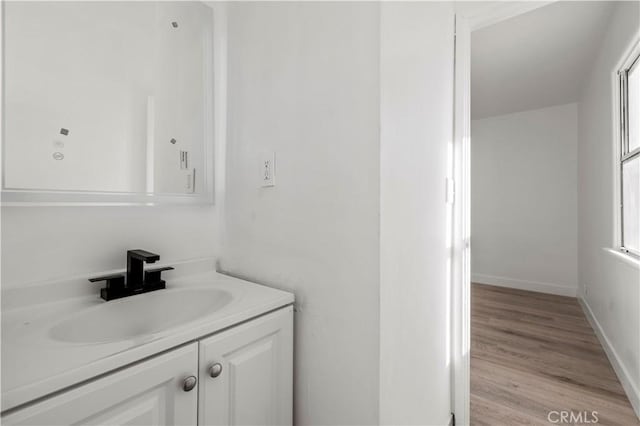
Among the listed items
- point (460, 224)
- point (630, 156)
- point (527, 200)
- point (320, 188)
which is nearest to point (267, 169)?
point (320, 188)

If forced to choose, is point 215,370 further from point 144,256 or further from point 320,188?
point 320,188

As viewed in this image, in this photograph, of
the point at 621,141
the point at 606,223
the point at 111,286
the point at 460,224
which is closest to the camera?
the point at 111,286

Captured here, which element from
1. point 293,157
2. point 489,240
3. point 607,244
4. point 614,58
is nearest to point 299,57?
point 293,157

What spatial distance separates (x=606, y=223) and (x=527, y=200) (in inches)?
66.7

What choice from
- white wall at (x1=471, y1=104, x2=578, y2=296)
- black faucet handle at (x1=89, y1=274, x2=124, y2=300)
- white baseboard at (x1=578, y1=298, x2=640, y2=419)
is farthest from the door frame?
white wall at (x1=471, y1=104, x2=578, y2=296)

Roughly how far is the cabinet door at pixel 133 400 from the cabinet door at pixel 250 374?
0.14ft

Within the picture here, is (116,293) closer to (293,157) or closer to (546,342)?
(293,157)

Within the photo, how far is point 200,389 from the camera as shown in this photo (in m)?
0.71

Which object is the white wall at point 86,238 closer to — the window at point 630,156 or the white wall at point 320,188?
the white wall at point 320,188

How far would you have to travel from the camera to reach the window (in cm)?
189

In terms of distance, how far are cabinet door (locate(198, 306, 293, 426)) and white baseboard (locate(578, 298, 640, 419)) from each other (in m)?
2.01

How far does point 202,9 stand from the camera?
1.26m

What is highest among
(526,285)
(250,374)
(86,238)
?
(86,238)

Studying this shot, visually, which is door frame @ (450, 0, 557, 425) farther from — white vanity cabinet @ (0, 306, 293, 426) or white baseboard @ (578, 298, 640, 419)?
white baseboard @ (578, 298, 640, 419)
